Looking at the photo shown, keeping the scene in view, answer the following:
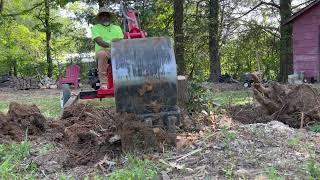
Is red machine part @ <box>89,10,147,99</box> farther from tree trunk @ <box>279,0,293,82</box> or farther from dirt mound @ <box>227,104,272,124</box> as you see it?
tree trunk @ <box>279,0,293,82</box>

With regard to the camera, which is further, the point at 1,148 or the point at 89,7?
the point at 89,7

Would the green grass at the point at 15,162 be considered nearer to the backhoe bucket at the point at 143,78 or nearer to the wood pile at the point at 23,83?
the backhoe bucket at the point at 143,78

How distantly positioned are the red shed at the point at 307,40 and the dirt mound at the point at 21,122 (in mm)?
13981

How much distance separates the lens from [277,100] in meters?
8.40

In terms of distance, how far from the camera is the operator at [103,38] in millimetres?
8867

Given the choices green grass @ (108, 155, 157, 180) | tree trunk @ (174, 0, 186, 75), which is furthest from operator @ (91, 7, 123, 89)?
tree trunk @ (174, 0, 186, 75)

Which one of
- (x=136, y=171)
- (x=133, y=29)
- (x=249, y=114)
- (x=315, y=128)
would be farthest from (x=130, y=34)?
(x=136, y=171)

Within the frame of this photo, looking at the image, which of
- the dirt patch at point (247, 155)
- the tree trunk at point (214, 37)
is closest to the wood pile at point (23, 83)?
the tree trunk at point (214, 37)

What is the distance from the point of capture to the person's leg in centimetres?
886

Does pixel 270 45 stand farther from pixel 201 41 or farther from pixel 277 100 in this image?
pixel 277 100

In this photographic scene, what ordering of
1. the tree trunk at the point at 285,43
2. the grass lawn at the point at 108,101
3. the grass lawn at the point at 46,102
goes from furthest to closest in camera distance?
1. the tree trunk at the point at 285,43
2. the grass lawn at the point at 46,102
3. the grass lawn at the point at 108,101

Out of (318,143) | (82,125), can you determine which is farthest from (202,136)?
(82,125)

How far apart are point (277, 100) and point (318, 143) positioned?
2658 mm

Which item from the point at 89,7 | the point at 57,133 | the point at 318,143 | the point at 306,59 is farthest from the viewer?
the point at 89,7
